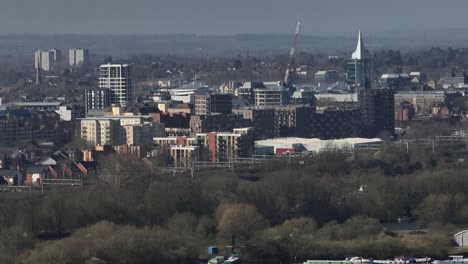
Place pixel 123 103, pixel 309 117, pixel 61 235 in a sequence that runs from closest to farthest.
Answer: pixel 61 235
pixel 309 117
pixel 123 103

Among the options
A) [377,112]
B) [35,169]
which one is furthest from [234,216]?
[377,112]

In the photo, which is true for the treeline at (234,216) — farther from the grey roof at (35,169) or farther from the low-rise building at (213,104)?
the low-rise building at (213,104)

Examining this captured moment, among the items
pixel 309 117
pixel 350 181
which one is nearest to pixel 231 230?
pixel 350 181

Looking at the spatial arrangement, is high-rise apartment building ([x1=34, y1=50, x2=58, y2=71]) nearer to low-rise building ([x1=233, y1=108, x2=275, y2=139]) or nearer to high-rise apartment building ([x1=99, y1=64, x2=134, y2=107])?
high-rise apartment building ([x1=99, y1=64, x2=134, y2=107])

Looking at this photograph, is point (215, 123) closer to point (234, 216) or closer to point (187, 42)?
point (234, 216)

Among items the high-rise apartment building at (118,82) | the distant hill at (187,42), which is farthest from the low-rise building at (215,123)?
the distant hill at (187,42)

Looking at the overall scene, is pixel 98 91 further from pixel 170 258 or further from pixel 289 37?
pixel 289 37
